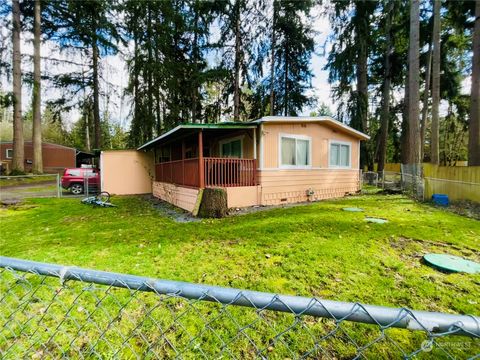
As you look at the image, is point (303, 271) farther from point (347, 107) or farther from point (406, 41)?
point (406, 41)

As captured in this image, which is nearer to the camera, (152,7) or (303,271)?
(303,271)

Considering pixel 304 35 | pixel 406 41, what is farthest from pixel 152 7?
pixel 406 41

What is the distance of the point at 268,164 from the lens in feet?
30.6

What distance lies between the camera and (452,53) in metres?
16.6

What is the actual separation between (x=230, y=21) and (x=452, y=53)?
47.2ft

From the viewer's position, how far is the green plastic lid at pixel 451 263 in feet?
11.8

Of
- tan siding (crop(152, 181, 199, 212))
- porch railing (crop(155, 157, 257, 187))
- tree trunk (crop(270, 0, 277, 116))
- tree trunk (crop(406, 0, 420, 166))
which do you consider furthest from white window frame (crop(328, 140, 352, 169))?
tree trunk (crop(270, 0, 277, 116))

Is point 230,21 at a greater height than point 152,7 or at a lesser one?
lesser

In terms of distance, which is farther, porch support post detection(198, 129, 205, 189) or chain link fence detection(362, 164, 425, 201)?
chain link fence detection(362, 164, 425, 201)

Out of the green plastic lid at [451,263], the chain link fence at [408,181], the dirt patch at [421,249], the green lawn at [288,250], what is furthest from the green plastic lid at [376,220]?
the chain link fence at [408,181]

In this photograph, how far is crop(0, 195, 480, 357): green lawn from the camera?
3174 millimetres

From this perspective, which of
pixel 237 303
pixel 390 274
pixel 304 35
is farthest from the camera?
pixel 304 35

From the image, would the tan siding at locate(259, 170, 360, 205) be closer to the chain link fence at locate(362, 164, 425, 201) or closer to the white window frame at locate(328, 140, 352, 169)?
the white window frame at locate(328, 140, 352, 169)

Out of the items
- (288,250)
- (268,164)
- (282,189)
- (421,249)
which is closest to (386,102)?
(282,189)
